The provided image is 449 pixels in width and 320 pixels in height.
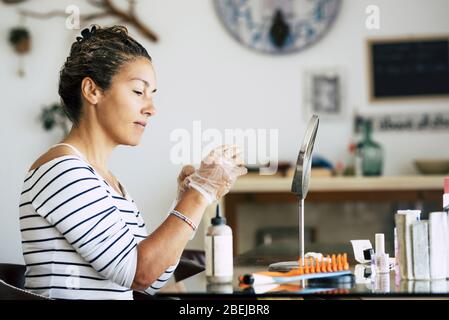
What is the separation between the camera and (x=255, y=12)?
346 centimetres

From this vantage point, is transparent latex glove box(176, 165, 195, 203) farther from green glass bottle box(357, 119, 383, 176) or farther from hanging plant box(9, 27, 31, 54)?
hanging plant box(9, 27, 31, 54)

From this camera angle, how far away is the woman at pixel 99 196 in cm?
120

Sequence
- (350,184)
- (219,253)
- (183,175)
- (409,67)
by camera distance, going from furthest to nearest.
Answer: (409,67) < (350,184) < (183,175) < (219,253)

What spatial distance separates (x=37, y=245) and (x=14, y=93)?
7.99 ft

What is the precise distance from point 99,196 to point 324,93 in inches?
92.7

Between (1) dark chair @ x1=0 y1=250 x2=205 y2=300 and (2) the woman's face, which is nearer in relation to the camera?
(1) dark chair @ x1=0 y1=250 x2=205 y2=300

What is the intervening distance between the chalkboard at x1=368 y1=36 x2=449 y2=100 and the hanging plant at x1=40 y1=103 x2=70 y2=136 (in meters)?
1.42

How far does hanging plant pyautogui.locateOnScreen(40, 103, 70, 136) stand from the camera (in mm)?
3498

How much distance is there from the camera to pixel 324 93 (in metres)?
3.45

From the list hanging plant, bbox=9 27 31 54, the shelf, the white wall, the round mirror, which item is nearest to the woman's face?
the round mirror

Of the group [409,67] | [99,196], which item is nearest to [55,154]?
[99,196]

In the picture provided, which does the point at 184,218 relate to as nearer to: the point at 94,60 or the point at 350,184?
the point at 94,60

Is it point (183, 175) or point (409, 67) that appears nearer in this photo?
point (183, 175)
